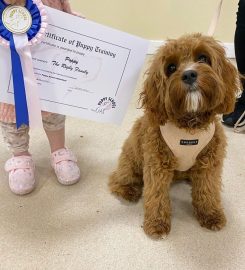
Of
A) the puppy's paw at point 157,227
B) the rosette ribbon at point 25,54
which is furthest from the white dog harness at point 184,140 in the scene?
the rosette ribbon at point 25,54

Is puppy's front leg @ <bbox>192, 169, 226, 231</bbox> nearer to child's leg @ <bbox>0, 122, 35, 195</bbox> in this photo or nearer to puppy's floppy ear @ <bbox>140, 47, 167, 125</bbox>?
puppy's floppy ear @ <bbox>140, 47, 167, 125</bbox>

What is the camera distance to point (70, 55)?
1048 millimetres

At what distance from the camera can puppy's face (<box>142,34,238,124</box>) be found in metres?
0.87

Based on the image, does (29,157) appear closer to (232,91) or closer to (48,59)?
(48,59)

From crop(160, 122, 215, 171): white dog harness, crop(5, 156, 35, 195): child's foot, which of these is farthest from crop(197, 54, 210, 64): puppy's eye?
crop(5, 156, 35, 195): child's foot

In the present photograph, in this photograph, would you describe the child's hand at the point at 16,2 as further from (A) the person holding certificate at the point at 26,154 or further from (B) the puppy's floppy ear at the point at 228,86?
(B) the puppy's floppy ear at the point at 228,86

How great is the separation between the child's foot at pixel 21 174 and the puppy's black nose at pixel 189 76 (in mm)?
690

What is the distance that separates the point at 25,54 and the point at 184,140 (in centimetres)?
50

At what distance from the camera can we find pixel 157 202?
1097 millimetres

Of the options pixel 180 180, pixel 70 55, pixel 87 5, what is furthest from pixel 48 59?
pixel 87 5

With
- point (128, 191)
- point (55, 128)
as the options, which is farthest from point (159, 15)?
point (128, 191)

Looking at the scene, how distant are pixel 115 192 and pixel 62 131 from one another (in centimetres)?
30

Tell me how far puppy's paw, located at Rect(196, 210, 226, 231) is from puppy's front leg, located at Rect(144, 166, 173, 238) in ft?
0.35

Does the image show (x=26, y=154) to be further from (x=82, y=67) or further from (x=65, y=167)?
(x=82, y=67)
